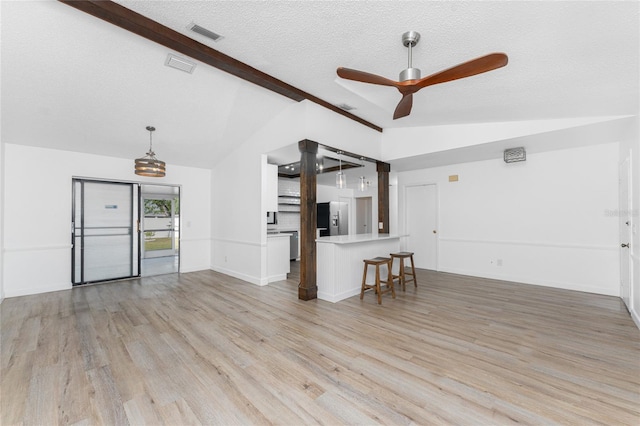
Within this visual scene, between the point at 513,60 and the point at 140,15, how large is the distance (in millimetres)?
3396

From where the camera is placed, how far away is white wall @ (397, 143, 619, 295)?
14.9 feet

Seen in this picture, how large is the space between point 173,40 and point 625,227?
610cm

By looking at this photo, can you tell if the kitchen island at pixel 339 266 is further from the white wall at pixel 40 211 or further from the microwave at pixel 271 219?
the white wall at pixel 40 211

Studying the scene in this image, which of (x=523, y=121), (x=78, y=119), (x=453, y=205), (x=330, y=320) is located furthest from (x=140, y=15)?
(x=453, y=205)

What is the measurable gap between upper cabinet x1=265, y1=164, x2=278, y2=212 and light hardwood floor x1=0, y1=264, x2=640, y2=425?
2.02 m

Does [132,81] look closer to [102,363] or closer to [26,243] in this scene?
[102,363]

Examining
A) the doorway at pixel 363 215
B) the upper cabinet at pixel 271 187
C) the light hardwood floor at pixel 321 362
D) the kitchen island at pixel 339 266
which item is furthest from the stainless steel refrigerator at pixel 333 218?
the light hardwood floor at pixel 321 362

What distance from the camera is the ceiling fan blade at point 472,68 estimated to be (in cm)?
189

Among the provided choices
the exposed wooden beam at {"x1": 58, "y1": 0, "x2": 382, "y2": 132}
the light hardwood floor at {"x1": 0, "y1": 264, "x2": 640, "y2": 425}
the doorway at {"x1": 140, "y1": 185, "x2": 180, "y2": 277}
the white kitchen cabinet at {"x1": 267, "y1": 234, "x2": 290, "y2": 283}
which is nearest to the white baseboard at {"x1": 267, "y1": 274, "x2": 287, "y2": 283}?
the white kitchen cabinet at {"x1": 267, "y1": 234, "x2": 290, "y2": 283}

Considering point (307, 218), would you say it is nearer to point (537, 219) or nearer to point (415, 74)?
point (415, 74)

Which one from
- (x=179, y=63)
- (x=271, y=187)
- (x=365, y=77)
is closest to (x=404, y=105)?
(x=365, y=77)

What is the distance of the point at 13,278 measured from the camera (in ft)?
14.9

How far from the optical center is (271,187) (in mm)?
5523

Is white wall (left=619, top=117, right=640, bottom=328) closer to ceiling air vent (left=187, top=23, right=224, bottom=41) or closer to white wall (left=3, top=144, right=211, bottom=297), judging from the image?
ceiling air vent (left=187, top=23, right=224, bottom=41)
